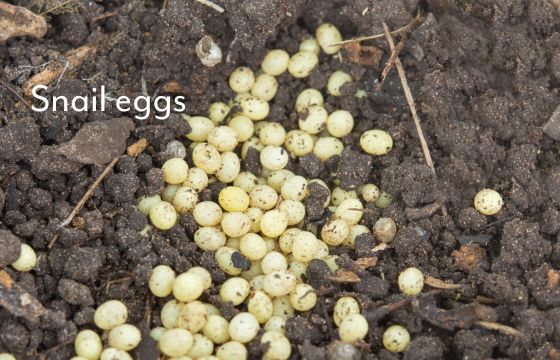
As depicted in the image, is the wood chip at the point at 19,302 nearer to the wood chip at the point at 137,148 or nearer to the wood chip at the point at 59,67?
the wood chip at the point at 137,148

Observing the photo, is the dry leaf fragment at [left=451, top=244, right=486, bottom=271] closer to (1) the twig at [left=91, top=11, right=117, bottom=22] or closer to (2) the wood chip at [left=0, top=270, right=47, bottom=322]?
(2) the wood chip at [left=0, top=270, right=47, bottom=322]

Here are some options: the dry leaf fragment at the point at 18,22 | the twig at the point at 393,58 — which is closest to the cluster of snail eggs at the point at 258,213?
the twig at the point at 393,58

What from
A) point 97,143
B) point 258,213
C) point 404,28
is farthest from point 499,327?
A: point 97,143

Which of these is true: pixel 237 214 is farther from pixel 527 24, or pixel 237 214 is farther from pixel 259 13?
pixel 527 24

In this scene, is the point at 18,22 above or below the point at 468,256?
above

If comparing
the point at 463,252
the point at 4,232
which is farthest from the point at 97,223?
Answer: the point at 463,252

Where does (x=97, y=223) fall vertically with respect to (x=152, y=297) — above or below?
above

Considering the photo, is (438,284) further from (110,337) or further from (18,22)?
(18,22)

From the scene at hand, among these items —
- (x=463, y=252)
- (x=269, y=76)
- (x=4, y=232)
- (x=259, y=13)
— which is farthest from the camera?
(x=269, y=76)
